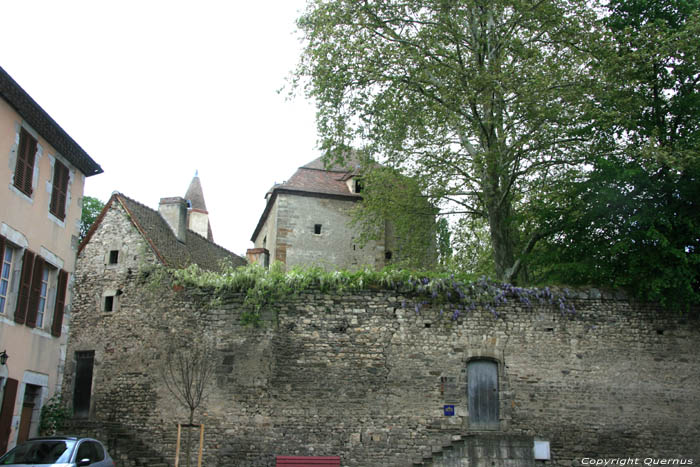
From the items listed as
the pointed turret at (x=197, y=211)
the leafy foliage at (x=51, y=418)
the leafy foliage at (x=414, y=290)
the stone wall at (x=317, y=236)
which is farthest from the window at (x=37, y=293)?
the pointed turret at (x=197, y=211)

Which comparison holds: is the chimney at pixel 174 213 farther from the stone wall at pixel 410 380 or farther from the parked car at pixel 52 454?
the parked car at pixel 52 454

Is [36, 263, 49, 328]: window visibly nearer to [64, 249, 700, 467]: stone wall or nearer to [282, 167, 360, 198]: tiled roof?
[64, 249, 700, 467]: stone wall

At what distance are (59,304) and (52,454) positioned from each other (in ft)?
15.1

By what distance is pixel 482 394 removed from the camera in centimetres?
1349

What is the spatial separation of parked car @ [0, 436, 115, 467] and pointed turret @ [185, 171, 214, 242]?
104 feet

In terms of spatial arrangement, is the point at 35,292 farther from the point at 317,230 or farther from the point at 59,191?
the point at 317,230

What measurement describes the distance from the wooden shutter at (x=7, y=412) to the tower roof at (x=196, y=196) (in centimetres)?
3229

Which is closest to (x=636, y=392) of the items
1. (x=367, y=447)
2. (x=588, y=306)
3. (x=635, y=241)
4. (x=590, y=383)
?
(x=590, y=383)

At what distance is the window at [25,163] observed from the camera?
39.4 ft

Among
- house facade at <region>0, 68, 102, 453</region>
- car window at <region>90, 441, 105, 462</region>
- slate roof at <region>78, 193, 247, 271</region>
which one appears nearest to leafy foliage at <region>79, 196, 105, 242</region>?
slate roof at <region>78, 193, 247, 271</region>

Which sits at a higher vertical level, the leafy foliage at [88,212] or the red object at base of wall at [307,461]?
the leafy foliage at [88,212]

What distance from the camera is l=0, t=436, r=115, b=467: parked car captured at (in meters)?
9.47

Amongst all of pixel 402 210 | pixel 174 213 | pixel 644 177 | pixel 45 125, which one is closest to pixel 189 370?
pixel 45 125

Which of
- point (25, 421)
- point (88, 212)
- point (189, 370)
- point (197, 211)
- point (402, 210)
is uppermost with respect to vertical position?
point (197, 211)
